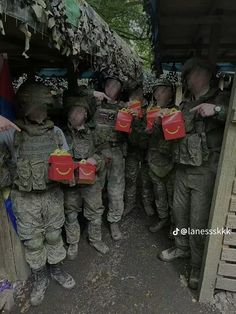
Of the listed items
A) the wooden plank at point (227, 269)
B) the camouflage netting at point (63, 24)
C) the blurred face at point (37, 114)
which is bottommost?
the wooden plank at point (227, 269)

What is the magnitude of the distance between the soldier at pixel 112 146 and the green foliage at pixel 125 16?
8.83 ft

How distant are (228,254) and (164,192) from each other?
1.51 m

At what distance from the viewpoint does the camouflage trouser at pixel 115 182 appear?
3.95m

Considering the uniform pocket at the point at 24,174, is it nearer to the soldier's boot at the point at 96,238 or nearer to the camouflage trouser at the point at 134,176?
the soldier's boot at the point at 96,238

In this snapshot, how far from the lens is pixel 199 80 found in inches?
112

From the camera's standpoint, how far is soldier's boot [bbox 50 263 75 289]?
3144mm

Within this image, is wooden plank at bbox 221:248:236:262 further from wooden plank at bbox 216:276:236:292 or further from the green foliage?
the green foliage

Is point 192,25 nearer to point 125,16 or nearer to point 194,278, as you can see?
point 194,278

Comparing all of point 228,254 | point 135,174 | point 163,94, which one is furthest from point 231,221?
point 135,174

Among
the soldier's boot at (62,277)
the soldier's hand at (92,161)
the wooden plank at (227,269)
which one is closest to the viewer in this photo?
the wooden plank at (227,269)

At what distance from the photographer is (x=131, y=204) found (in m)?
4.78

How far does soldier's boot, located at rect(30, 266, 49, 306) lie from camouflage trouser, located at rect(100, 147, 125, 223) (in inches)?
53.0

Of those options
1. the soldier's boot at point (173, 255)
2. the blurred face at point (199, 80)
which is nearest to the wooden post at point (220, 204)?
the blurred face at point (199, 80)

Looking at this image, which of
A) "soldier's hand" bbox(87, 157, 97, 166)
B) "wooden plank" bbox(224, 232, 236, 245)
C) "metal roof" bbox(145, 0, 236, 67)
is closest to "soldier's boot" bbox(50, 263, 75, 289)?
"soldier's hand" bbox(87, 157, 97, 166)
